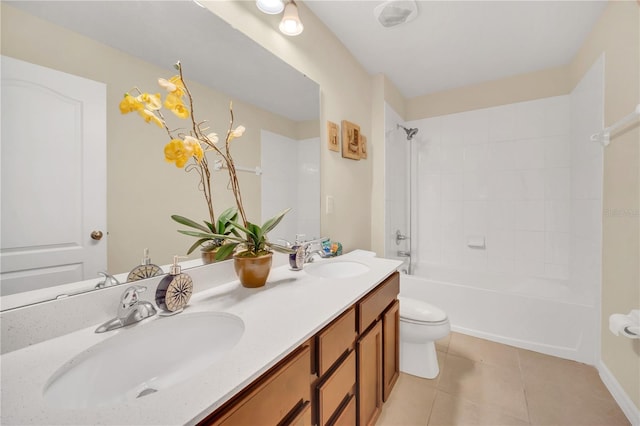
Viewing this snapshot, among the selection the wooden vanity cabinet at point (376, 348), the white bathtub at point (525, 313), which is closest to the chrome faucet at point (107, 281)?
the wooden vanity cabinet at point (376, 348)

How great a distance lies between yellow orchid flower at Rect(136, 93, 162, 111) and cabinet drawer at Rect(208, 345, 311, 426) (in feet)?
2.97

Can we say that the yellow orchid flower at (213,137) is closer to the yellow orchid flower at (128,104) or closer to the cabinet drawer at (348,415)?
the yellow orchid flower at (128,104)

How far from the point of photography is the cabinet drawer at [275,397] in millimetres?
502

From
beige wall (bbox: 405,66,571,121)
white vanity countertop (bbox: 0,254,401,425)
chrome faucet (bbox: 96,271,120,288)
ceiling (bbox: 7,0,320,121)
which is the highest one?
beige wall (bbox: 405,66,571,121)

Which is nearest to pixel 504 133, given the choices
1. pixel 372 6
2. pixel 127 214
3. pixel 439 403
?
pixel 372 6

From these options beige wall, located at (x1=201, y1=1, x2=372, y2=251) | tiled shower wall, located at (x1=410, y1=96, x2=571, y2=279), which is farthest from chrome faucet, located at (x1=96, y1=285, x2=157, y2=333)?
tiled shower wall, located at (x1=410, y1=96, x2=571, y2=279)

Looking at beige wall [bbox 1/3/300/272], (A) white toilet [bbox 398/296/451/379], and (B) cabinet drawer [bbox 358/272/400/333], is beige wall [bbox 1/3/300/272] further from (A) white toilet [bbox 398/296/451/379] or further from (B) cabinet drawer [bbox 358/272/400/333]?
(A) white toilet [bbox 398/296/451/379]

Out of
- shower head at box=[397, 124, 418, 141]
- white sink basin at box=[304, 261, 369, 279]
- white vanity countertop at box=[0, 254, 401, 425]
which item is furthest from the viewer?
shower head at box=[397, 124, 418, 141]

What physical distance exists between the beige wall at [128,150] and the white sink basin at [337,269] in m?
0.71

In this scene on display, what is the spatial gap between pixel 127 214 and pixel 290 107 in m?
1.06

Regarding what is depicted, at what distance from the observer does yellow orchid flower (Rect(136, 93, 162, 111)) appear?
0.83 metres

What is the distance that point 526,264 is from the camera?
247cm

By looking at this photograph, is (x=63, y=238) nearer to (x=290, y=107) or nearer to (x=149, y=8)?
(x=149, y=8)

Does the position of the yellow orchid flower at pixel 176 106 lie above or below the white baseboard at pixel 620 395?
above
